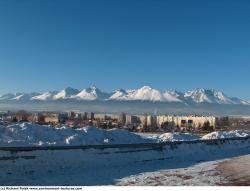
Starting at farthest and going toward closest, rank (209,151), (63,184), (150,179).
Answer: (209,151) < (150,179) < (63,184)

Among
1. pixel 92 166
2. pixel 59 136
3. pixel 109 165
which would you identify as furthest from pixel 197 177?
pixel 59 136

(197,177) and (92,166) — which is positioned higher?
(92,166)

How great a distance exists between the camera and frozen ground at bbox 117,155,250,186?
2892cm

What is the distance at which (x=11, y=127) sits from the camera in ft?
190

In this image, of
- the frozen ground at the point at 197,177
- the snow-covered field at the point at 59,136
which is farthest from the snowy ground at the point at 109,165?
the snow-covered field at the point at 59,136

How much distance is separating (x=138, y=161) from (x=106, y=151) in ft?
9.25

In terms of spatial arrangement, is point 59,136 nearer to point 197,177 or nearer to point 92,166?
point 92,166

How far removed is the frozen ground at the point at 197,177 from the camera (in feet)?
94.9

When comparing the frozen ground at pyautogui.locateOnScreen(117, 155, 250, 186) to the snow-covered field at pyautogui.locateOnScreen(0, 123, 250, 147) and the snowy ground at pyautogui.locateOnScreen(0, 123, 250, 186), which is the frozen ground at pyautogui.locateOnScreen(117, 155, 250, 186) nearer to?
the snowy ground at pyautogui.locateOnScreen(0, 123, 250, 186)

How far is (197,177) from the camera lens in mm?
31906

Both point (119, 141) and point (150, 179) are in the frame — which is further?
point (119, 141)

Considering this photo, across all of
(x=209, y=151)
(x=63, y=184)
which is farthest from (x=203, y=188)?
(x=209, y=151)

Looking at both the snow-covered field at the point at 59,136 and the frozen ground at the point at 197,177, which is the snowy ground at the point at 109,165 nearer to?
the frozen ground at the point at 197,177

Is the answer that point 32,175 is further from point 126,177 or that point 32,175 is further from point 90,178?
point 126,177
